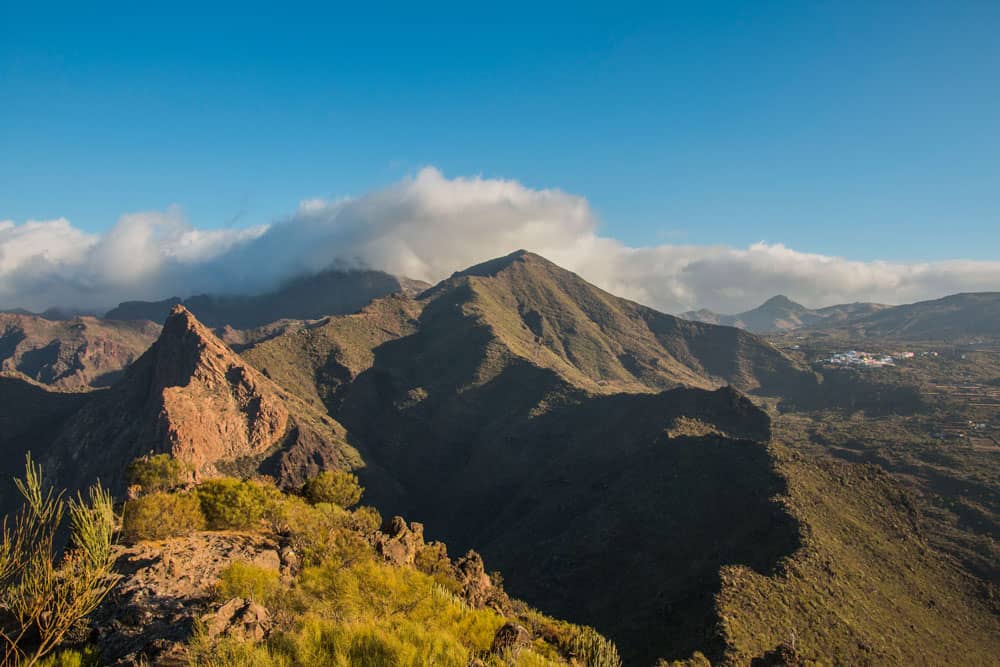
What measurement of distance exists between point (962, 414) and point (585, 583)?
543ft

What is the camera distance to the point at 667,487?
80.3 m

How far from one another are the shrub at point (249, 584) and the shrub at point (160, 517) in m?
8.90

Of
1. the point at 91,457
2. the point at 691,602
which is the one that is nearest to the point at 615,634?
the point at 691,602

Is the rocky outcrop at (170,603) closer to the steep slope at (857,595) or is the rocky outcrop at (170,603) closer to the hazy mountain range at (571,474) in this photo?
the hazy mountain range at (571,474)

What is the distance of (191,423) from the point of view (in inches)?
4237

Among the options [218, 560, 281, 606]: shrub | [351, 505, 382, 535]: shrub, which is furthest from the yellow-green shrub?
[218, 560, 281, 606]: shrub

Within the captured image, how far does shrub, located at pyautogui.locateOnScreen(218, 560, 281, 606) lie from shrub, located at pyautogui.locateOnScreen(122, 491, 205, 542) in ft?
29.2

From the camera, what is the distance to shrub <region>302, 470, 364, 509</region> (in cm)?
5019

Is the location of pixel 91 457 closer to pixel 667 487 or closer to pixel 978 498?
pixel 667 487

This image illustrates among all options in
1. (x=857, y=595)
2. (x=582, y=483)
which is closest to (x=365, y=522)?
(x=857, y=595)

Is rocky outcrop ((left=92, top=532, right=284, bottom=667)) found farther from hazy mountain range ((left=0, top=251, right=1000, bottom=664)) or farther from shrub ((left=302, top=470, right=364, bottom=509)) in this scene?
hazy mountain range ((left=0, top=251, right=1000, bottom=664))

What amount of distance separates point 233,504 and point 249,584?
15.1 m

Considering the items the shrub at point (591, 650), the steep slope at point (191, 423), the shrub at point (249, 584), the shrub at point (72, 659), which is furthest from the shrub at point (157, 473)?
the steep slope at point (191, 423)

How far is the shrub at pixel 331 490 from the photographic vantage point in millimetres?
50188
